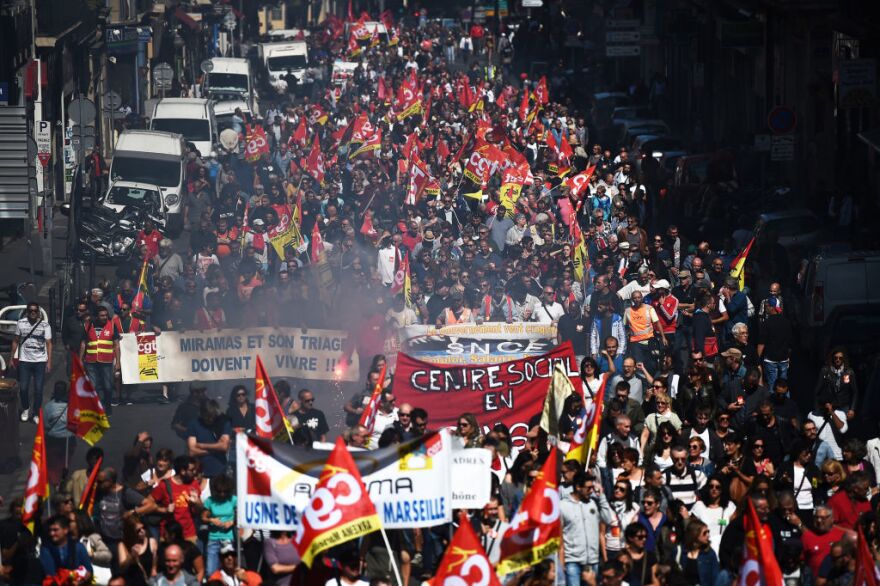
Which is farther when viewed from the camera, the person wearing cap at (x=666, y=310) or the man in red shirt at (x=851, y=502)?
the person wearing cap at (x=666, y=310)

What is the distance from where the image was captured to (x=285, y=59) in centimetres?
6562

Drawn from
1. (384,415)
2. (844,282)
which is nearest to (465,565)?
(384,415)

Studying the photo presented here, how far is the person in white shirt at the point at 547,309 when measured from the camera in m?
21.8

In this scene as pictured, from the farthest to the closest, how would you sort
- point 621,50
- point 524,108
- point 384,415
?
point 621,50, point 524,108, point 384,415

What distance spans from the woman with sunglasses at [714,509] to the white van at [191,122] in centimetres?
3034

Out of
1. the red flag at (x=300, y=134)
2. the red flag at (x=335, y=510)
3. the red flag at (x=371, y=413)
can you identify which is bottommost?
the red flag at (x=300, y=134)

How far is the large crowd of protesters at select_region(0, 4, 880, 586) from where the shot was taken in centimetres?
1320

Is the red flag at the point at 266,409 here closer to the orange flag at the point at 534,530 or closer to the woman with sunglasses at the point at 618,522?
the woman with sunglasses at the point at 618,522

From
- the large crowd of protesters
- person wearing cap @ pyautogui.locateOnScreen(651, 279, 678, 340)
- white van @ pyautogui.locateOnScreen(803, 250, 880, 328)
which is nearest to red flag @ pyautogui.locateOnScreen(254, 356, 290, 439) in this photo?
the large crowd of protesters

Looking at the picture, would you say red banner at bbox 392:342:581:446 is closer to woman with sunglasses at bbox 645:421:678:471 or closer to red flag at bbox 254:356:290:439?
woman with sunglasses at bbox 645:421:678:471

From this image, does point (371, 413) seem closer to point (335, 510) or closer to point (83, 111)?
point (335, 510)

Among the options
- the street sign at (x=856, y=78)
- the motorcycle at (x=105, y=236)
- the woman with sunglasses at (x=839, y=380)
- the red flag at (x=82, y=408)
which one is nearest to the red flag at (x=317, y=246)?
the motorcycle at (x=105, y=236)

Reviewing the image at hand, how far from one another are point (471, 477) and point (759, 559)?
269 centimetres

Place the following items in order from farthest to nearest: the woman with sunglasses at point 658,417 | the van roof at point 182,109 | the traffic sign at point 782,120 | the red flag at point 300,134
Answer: the van roof at point 182,109, the red flag at point 300,134, the traffic sign at point 782,120, the woman with sunglasses at point 658,417
